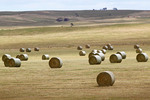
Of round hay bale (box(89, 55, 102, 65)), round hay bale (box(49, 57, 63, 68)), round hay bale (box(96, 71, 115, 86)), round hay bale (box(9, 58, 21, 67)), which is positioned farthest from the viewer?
round hay bale (box(89, 55, 102, 65))

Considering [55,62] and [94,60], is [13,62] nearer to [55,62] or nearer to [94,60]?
[55,62]

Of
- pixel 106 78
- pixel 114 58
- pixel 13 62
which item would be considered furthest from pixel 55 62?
pixel 106 78

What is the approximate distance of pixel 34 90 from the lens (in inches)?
945

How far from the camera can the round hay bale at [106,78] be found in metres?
24.0

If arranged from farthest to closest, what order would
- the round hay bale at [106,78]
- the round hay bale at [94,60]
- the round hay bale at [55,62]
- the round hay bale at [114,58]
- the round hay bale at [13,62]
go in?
the round hay bale at [114,58], the round hay bale at [94,60], the round hay bale at [13,62], the round hay bale at [55,62], the round hay bale at [106,78]

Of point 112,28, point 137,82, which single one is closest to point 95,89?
point 137,82

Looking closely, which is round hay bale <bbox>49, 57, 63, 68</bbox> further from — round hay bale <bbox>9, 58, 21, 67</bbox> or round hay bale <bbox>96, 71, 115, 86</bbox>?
round hay bale <bbox>96, 71, 115, 86</bbox>

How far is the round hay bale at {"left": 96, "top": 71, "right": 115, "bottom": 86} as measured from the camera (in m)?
24.0

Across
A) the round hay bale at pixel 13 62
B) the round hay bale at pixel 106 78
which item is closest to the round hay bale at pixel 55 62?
the round hay bale at pixel 13 62

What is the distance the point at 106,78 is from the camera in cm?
2416

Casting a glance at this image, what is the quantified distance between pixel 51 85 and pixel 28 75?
5620mm

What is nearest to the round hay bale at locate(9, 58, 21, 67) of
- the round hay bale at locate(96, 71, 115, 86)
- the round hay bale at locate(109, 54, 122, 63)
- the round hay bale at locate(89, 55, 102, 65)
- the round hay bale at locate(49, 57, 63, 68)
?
the round hay bale at locate(49, 57, 63, 68)

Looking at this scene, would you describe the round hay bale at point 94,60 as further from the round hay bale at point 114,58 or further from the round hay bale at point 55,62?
the round hay bale at point 55,62

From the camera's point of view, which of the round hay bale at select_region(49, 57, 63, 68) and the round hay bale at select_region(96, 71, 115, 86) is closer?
the round hay bale at select_region(96, 71, 115, 86)
